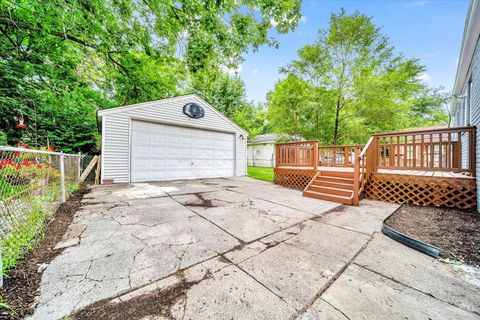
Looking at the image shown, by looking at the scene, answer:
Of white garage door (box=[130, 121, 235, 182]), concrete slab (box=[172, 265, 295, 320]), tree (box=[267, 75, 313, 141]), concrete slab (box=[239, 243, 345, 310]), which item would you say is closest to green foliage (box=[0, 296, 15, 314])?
concrete slab (box=[172, 265, 295, 320])

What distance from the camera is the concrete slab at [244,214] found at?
265cm

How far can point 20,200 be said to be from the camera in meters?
2.04

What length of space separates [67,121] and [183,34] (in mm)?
7176

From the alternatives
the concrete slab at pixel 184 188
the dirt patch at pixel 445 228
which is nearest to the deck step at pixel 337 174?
the dirt patch at pixel 445 228

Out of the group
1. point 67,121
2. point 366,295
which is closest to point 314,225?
point 366,295

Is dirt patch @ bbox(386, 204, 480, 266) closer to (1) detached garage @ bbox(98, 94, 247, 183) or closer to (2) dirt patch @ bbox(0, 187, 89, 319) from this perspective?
(2) dirt patch @ bbox(0, 187, 89, 319)

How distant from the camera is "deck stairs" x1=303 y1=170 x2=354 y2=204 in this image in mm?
4379

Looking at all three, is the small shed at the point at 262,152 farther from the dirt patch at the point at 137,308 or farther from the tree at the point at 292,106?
the dirt patch at the point at 137,308

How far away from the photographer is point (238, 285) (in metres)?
1.48

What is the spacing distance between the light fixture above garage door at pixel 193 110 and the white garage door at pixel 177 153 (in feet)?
2.18

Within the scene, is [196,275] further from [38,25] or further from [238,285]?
[38,25]

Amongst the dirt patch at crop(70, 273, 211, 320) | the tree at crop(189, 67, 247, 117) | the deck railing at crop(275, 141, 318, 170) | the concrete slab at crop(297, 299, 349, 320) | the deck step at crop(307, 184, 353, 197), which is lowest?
the concrete slab at crop(297, 299, 349, 320)

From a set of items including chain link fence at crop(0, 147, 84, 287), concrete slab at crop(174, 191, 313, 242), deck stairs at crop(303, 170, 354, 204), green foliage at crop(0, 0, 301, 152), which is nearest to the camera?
chain link fence at crop(0, 147, 84, 287)

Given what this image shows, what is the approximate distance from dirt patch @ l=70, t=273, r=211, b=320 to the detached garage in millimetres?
6263
